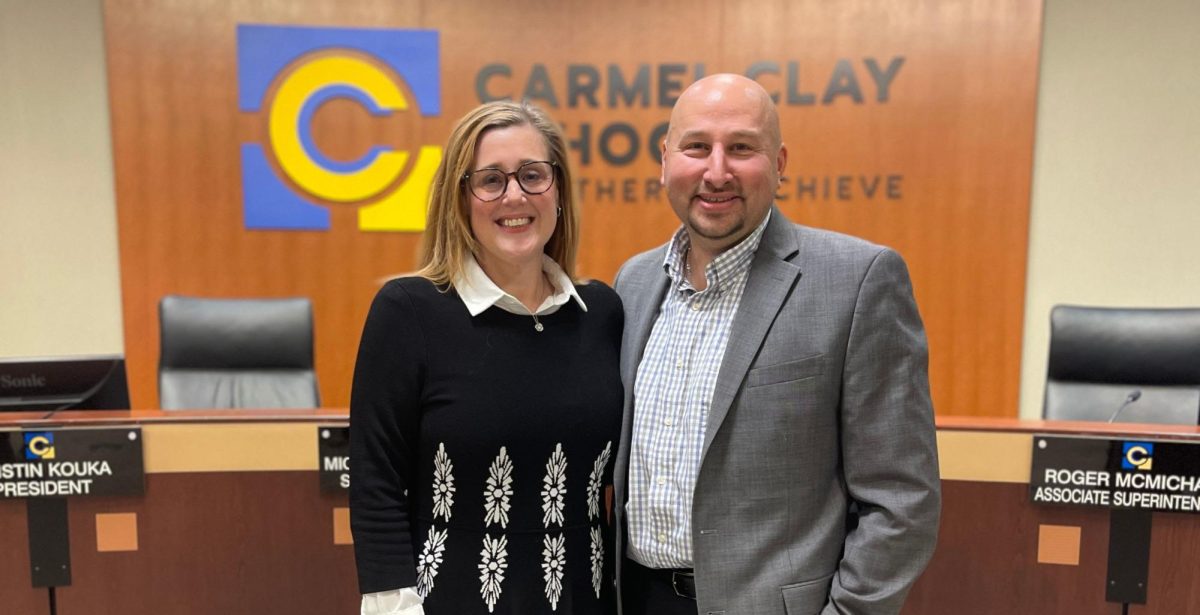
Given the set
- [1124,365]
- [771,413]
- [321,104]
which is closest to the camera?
[771,413]

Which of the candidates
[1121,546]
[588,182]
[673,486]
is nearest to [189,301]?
[588,182]

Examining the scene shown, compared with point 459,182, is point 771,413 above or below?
below

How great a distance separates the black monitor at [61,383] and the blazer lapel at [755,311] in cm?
169

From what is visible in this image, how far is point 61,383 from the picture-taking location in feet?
6.28

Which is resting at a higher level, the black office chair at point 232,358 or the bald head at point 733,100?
the bald head at point 733,100

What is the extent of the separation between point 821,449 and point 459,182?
722 mm

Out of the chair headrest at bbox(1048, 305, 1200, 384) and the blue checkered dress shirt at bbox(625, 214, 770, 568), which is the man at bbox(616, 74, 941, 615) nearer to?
the blue checkered dress shirt at bbox(625, 214, 770, 568)

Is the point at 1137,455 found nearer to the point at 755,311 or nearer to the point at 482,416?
the point at 755,311

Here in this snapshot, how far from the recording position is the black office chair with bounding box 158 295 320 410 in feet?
8.75

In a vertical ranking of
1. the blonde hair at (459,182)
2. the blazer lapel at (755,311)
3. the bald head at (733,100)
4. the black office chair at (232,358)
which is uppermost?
the bald head at (733,100)

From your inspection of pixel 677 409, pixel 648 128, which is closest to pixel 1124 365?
pixel 677 409

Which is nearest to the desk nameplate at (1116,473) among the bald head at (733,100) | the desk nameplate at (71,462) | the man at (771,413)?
the man at (771,413)

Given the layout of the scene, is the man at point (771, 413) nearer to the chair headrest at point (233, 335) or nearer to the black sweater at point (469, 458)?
the black sweater at point (469, 458)

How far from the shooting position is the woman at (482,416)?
116 cm
